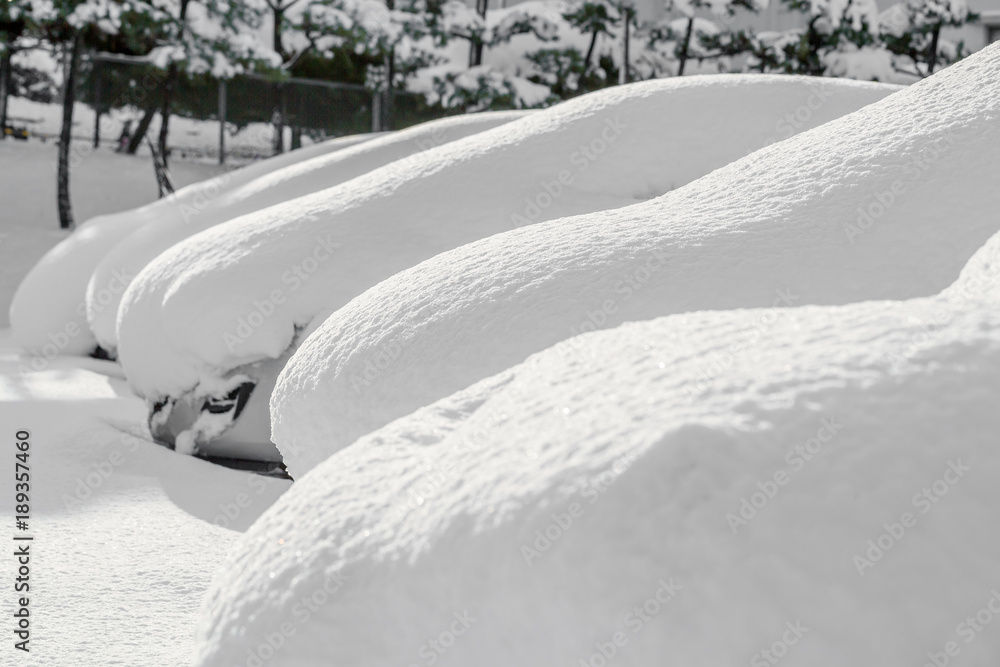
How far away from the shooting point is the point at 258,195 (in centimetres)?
407

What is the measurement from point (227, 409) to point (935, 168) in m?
2.10

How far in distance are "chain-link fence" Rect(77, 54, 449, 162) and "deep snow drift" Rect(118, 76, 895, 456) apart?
364 inches

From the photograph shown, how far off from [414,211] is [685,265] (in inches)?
48.3

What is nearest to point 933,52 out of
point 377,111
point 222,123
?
point 377,111

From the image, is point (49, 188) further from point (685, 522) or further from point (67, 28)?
point (685, 522)

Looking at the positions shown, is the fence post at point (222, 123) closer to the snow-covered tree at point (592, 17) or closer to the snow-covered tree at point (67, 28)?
the snow-covered tree at point (67, 28)

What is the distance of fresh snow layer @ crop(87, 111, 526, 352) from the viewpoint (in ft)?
13.3

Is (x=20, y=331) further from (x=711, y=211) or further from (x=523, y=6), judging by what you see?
(x=523, y=6)

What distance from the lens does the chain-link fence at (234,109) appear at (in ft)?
39.0

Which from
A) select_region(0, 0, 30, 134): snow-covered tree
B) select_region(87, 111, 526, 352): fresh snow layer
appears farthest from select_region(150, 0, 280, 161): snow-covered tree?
select_region(87, 111, 526, 352): fresh snow layer

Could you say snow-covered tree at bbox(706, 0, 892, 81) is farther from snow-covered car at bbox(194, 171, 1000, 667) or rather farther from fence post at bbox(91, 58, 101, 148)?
snow-covered car at bbox(194, 171, 1000, 667)

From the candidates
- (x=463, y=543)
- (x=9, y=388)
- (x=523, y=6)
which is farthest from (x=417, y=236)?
(x=523, y=6)

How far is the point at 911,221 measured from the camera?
5.73 feet

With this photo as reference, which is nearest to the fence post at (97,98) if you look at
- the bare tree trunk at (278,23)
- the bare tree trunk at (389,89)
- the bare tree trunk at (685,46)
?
the bare tree trunk at (278,23)
